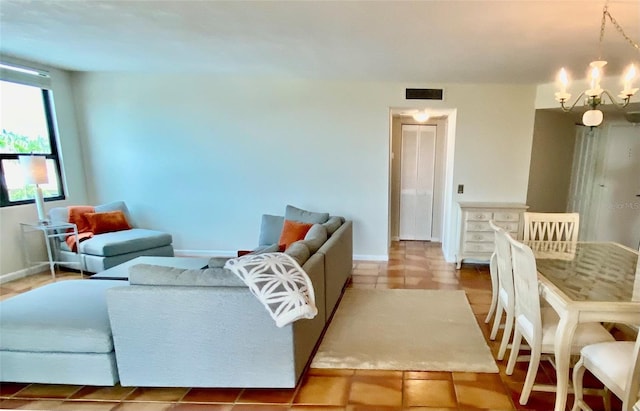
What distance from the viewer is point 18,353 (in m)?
1.94

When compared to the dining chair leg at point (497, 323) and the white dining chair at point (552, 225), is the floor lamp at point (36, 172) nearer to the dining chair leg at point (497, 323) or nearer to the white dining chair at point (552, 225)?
the dining chair leg at point (497, 323)

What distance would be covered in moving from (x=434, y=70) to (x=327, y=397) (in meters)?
3.24

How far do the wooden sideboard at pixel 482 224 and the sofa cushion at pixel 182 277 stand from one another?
10.3 feet

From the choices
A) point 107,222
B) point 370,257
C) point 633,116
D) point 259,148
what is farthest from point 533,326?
point 107,222

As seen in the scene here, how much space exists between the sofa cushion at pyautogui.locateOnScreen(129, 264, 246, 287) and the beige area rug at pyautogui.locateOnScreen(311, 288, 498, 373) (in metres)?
0.90

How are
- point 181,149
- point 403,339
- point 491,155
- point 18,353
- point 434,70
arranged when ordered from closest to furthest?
point 18,353, point 403,339, point 434,70, point 491,155, point 181,149

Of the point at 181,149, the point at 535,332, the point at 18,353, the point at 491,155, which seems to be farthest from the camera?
the point at 181,149

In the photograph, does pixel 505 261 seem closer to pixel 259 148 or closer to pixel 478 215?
pixel 478 215

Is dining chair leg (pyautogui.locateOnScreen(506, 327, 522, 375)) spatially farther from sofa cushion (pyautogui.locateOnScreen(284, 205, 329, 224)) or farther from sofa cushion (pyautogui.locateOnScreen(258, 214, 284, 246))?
sofa cushion (pyautogui.locateOnScreen(258, 214, 284, 246))

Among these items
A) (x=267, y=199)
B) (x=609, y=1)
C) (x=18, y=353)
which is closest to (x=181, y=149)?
(x=267, y=199)

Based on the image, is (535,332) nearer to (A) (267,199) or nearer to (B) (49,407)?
(B) (49,407)

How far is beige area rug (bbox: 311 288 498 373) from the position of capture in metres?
2.24

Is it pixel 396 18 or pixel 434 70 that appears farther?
pixel 434 70

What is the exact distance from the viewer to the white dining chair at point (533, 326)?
1764mm
